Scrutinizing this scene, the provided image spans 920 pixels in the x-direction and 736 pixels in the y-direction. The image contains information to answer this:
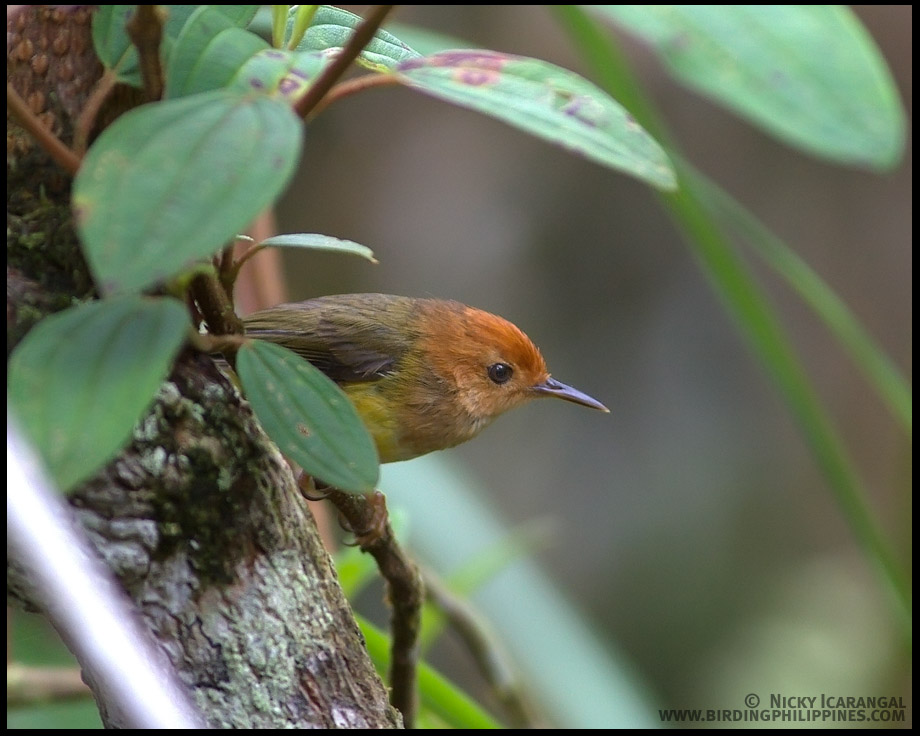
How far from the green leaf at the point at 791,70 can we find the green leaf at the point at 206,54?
303mm

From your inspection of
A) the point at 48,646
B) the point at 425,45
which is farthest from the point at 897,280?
the point at 48,646

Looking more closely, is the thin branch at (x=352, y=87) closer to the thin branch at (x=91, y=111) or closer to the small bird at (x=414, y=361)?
the thin branch at (x=91, y=111)

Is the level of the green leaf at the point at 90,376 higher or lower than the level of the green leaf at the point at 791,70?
lower

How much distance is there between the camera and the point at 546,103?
0.70 metres

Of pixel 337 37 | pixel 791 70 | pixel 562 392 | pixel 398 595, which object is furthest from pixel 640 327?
pixel 791 70

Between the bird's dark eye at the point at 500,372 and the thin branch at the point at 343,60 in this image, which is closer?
the thin branch at the point at 343,60

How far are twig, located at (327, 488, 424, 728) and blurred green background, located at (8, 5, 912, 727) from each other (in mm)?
3938

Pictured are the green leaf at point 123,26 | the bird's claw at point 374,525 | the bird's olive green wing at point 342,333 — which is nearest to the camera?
the green leaf at point 123,26

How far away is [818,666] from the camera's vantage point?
4582 millimetres

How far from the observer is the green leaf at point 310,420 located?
30.5 inches

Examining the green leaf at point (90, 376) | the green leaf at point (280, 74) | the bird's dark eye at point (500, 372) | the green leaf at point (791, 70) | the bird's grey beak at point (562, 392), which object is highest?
the green leaf at point (791, 70)

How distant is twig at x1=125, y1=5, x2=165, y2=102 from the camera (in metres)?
0.70

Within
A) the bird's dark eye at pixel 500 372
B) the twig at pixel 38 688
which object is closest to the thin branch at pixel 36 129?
the twig at pixel 38 688

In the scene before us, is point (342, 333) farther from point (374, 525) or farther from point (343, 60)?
point (343, 60)
